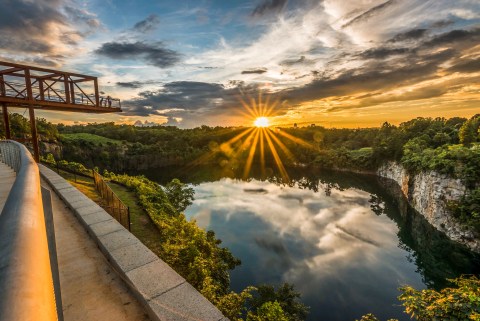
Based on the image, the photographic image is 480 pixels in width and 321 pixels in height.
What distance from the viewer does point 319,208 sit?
3800 cm

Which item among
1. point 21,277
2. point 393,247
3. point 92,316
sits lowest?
point 393,247

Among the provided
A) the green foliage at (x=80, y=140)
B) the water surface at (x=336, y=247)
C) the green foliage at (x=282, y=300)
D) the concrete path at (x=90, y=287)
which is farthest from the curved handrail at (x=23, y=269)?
the green foliage at (x=80, y=140)

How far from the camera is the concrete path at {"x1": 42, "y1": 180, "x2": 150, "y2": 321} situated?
10.5ft

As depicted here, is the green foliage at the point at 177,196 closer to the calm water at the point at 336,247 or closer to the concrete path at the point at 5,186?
the calm water at the point at 336,247

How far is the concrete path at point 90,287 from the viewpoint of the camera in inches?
126

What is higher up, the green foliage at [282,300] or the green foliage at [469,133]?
the green foliage at [469,133]

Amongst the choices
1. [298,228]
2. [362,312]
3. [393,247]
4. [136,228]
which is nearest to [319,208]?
[298,228]

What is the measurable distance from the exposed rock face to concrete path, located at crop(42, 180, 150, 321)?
2723 centimetres

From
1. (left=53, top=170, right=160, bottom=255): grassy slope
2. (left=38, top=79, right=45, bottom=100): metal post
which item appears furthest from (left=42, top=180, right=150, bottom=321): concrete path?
(left=38, top=79, right=45, bottom=100): metal post

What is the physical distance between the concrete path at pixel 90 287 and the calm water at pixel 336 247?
1620cm

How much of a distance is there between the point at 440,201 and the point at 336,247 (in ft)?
37.2

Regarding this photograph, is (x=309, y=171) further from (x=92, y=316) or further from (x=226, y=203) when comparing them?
(x=92, y=316)

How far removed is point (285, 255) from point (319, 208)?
55.7ft

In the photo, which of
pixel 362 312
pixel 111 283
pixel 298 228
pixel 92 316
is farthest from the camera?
pixel 298 228
